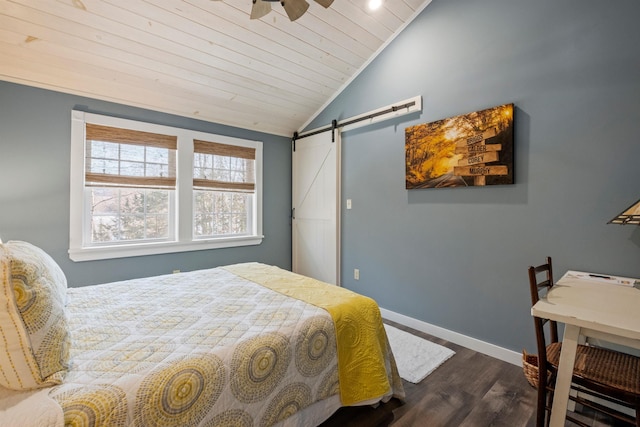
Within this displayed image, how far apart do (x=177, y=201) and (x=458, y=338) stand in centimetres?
327

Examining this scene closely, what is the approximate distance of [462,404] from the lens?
1.85 m

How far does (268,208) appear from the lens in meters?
4.25

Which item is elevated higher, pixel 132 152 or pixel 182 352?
pixel 132 152

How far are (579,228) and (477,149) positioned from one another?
35.5 inches

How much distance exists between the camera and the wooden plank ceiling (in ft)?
7.44

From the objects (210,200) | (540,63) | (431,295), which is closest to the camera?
(540,63)

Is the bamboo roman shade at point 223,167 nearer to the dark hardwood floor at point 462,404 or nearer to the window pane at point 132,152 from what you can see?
the window pane at point 132,152

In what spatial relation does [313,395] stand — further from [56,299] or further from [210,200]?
[210,200]

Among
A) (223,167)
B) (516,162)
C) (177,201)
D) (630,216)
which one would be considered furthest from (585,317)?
(223,167)

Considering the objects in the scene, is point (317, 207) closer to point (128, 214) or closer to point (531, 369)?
point (128, 214)

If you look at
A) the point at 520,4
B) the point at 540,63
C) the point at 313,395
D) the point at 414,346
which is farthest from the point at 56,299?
the point at 520,4

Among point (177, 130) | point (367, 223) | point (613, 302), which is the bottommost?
point (613, 302)

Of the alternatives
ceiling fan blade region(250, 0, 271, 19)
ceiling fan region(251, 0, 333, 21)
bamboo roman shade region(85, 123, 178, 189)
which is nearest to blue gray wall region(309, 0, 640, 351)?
ceiling fan region(251, 0, 333, 21)

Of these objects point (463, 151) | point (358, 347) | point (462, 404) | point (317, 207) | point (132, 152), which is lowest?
point (462, 404)
